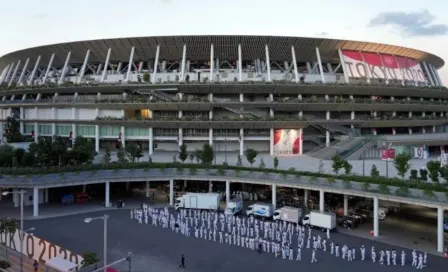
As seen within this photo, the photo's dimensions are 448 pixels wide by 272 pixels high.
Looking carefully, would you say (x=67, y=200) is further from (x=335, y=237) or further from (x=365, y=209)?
(x=365, y=209)

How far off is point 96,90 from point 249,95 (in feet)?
95.7

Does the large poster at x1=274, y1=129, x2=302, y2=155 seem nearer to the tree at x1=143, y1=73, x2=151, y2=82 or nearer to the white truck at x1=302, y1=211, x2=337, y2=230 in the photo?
the tree at x1=143, y1=73, x2=151, y2=82

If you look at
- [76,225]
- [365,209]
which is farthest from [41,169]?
[365,209]

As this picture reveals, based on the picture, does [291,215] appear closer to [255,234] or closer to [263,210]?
[263,210]

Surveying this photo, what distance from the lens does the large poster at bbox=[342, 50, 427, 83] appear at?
247 feet

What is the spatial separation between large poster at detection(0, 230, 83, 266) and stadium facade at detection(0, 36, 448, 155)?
1510 inches

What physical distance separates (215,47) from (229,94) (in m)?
9.55

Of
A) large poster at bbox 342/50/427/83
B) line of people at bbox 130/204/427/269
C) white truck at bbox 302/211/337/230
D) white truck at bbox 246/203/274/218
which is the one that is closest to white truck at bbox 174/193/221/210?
line of people at bbox 130/204/427/269

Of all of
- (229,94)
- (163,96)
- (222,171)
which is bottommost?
(222,171)

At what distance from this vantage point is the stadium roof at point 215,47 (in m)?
70.4

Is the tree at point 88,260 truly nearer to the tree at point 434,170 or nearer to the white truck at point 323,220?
the white truck at point 323,220

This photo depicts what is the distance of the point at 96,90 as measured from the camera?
71.9 metres

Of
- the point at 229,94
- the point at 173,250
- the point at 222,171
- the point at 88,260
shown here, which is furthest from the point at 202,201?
the point at 229,94

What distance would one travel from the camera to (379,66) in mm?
78500
